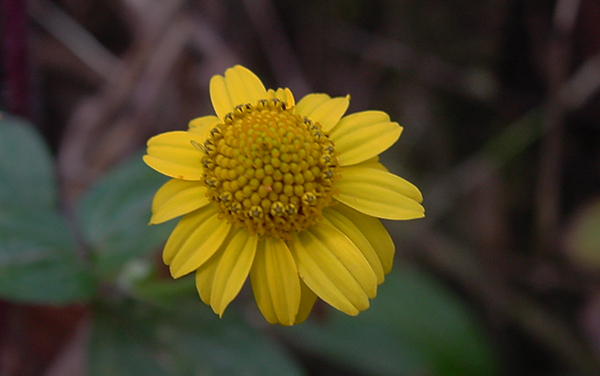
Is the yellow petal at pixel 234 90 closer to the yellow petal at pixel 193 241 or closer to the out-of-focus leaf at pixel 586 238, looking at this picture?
the yellow petal at pixel 193 241

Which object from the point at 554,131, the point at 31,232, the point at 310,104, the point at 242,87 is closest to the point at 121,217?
the point at 31,232

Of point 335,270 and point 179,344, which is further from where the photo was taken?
point 179,344

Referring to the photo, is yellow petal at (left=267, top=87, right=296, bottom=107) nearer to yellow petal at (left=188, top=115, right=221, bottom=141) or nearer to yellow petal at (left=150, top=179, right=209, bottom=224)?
yellow petal at (left=188, top=115, right=221, bottom=141)

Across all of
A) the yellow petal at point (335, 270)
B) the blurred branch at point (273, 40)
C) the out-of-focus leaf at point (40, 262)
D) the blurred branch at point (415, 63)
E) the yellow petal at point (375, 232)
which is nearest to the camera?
the yellow petal at point (335, 270)

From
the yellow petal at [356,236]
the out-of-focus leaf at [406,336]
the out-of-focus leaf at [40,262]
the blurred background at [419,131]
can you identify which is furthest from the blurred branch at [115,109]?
the yellow petal at [356,236]

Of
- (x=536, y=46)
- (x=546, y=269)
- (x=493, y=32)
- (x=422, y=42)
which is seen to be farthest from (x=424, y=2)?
(x=546, y=269)

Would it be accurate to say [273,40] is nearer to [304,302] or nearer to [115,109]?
[115,109]
